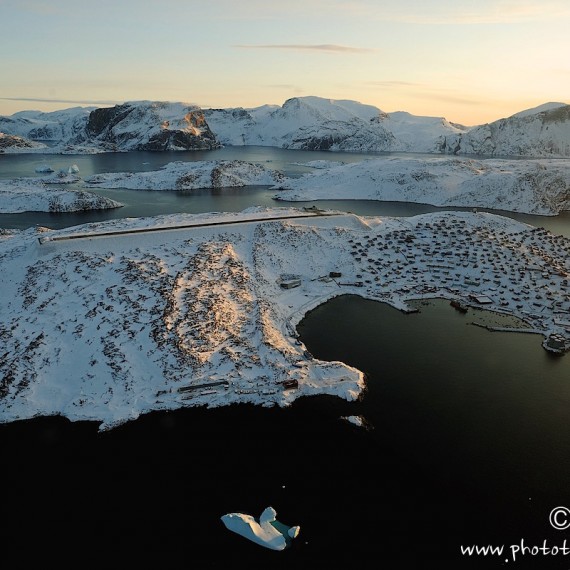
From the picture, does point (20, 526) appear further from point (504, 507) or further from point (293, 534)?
point (504, 507)

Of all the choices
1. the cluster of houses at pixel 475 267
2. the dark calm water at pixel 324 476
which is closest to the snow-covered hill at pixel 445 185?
the cluster of houses at pixel 475 267

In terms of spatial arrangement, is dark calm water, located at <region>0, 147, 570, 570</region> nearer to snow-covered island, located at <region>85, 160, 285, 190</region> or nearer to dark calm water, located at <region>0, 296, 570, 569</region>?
dark calm water, located at <region>0, 296, 570, 569</region>

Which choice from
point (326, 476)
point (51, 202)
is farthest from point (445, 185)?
point (326, 476)

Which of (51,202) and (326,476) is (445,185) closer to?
(51,202)

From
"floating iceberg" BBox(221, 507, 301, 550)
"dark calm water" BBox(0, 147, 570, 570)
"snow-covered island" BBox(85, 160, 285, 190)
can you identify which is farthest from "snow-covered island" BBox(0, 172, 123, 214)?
"floating iceberg" BBox(221, 507, 301, 550)

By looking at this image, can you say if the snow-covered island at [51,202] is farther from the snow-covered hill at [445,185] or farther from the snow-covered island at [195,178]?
the snow-covered hill at [445,185]

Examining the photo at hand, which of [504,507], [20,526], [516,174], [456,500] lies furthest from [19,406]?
[516,174]
